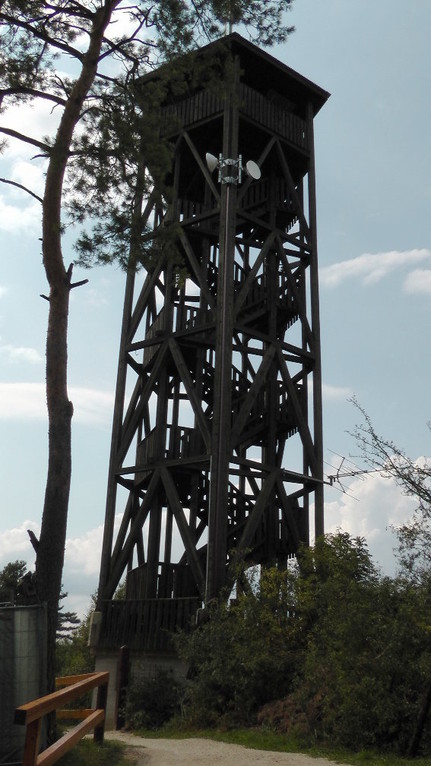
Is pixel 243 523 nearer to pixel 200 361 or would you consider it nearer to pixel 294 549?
pixel 294 549

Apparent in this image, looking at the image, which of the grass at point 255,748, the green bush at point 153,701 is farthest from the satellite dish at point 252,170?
the grass at point 255,748

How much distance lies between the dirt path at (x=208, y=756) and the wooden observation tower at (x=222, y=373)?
582 cm

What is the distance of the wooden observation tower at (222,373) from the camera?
16.8 meters

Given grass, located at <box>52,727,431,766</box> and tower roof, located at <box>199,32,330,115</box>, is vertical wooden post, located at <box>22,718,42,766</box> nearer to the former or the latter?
grass, located at <box>52,727,431,766</box>

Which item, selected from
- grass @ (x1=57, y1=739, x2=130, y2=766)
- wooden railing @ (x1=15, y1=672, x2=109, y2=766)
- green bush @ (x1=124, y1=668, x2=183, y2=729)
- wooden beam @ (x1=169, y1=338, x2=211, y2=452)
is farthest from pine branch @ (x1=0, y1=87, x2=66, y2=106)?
green bush @ (x1=124, y1=668, x2=183, y2=729)

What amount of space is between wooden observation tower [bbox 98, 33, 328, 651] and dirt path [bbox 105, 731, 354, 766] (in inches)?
229

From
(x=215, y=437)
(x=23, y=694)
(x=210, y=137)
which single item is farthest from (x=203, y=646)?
(x=210, y=137)

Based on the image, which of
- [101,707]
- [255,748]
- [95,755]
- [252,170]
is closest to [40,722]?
[95,755]

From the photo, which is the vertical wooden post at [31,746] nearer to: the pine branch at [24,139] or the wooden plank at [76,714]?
the wooden plank at [76,714]

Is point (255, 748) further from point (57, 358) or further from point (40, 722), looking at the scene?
point (57, 358)

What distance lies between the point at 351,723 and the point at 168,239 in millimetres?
6131

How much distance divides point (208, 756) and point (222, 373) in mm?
8837

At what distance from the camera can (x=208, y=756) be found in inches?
347

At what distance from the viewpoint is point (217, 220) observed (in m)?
19.3
